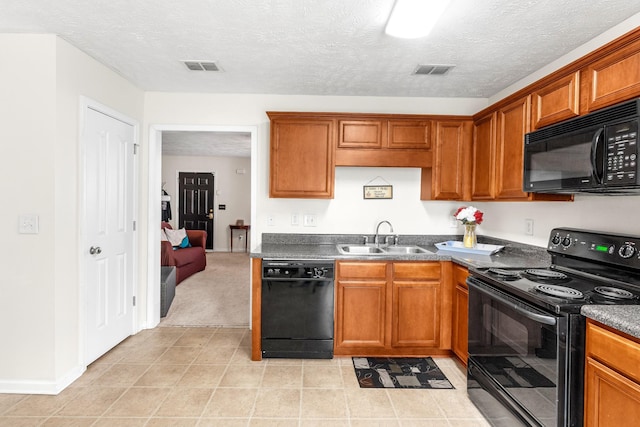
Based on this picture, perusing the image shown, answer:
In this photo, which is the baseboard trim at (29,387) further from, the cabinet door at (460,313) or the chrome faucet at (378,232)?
the cabinet door at (460,313)

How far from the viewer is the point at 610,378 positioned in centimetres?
135

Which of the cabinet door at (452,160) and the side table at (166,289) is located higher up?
the cabinet door at (452,160)

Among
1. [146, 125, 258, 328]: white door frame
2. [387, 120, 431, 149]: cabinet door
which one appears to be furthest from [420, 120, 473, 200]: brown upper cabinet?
[146, 125, 258, 328]: white door frame

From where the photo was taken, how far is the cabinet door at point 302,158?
3066 mm

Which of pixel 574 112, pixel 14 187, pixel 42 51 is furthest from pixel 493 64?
pixel 14 187

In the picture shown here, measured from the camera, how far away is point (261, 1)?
183 centimetres

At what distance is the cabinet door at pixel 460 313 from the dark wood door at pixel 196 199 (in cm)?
669

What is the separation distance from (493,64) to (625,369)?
2169mm

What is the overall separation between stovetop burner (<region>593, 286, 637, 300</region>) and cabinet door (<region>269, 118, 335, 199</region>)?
1.97 m

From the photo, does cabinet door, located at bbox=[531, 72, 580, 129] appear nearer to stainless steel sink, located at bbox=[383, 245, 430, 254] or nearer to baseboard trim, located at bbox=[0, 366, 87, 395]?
stainless steel sink, located at bbox=[383, 245, 430, 254]

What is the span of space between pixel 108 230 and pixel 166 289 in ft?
3.92

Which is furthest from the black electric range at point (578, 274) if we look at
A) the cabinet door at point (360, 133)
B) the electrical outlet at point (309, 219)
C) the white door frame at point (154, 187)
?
the white door frame at point (154, 187)

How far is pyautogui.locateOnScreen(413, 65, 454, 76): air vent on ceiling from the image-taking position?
8.73ft

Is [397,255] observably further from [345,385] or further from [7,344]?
[7,344]
